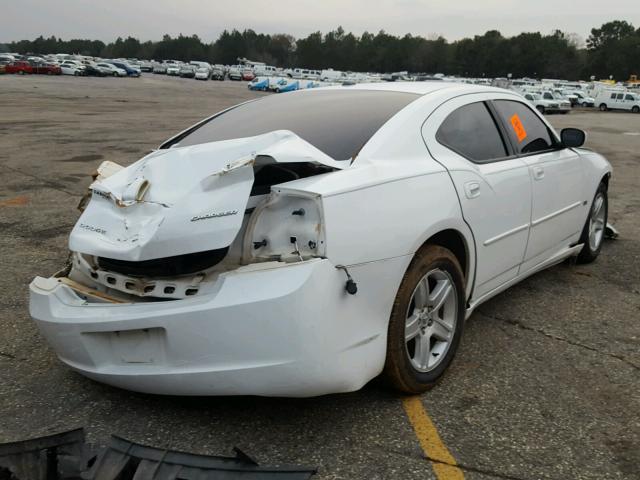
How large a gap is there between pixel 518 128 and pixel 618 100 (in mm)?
44185

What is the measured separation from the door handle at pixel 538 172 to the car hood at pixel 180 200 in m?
1.67

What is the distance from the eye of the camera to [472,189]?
10.8ft

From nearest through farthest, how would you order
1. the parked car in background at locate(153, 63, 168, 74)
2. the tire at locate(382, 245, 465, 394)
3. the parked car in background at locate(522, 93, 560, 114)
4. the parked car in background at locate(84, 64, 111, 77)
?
1. the tire at locate(382, 245, 465, 394)
2. the parked car in background at locate(522, 93, 560, 114)
3. the parked car in background at locate(84, 64, 111, 77)
4. the parked car in background at locate(153, 63, 168, 74)

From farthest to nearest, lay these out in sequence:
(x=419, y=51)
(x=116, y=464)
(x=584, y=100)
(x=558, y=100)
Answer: (x=419, y=51), (x=584, y=100), (x=558, y=100), (x=116, y=464)

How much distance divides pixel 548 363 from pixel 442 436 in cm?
107

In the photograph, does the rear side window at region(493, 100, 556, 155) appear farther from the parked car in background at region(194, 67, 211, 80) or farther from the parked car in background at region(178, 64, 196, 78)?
the parked car in background at region(178, 64, 196, 78)

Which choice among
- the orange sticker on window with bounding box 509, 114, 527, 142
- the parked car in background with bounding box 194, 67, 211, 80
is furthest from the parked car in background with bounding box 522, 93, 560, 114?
the parked car in background with bounding box 194, 67, 211, 80

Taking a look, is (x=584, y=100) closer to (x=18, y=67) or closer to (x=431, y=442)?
(x=431, y=442)

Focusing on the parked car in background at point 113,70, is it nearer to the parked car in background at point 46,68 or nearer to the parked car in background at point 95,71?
the parked car in background at point 95,71

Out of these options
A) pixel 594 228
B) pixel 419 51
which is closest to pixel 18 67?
pixel 594 228

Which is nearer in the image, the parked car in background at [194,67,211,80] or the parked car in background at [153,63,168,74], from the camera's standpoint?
the parked car in background at [194,67,211,80]

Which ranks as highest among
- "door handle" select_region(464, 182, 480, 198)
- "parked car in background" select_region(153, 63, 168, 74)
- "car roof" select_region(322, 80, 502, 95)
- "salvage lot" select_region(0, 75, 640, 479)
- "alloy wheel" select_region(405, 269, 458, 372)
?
"car roof" select_region(322, 80, 502, 95)

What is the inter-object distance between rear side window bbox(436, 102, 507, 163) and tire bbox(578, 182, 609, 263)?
5.51 feet

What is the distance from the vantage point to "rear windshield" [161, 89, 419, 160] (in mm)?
3168
